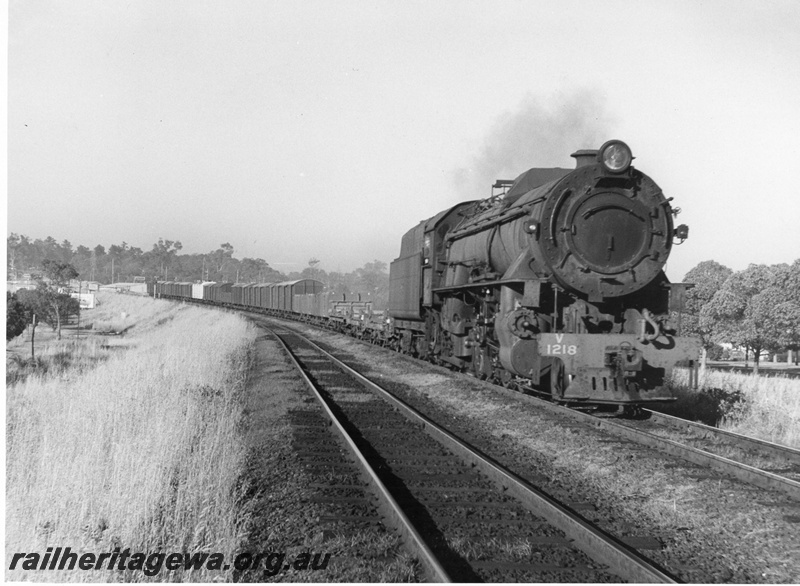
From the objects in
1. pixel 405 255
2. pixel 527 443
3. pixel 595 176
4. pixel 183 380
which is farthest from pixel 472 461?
pixel 405 255

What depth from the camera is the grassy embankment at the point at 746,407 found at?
1023 cm

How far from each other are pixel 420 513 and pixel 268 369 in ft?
39.7

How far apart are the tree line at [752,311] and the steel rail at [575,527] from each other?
28.9 m

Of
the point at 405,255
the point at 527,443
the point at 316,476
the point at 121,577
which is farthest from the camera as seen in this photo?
the point at 405,255

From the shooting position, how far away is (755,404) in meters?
11.8

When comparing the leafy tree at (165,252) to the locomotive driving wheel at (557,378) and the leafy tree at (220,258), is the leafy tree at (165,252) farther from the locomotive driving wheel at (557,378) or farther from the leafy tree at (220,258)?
the locomotive driving wheel at (557,378)

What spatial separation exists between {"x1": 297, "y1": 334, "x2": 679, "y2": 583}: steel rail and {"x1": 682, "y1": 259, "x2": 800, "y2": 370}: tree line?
94.9 ft

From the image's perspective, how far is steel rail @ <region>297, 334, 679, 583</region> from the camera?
4.46 m

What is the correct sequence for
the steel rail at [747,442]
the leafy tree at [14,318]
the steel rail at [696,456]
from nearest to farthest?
1. the steel rail at [696,456]
2. the steel rail at [747,442]
3. the leafy tree at [14,318]

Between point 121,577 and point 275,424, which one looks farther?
point 275,424

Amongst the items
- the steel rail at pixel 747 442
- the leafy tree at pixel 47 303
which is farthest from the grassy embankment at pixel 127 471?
the leafy tree at pixel 47 303

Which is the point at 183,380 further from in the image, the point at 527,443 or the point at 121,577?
the point at 121,577

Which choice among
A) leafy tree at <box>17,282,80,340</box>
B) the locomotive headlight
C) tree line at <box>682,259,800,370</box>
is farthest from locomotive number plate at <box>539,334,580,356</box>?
leafy tree at <box>17,282,80,340</box>

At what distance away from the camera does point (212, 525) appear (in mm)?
5387
